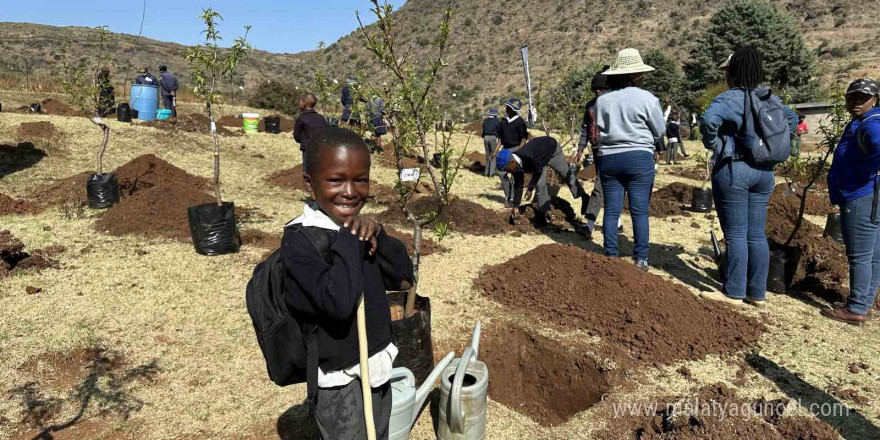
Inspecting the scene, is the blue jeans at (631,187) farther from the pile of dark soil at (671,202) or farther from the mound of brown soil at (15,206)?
the mound of brown soil at (15,206)

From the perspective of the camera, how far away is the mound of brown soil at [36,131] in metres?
10.6

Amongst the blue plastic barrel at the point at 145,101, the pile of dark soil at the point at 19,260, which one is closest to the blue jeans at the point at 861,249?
the pile of dark soil at the point at 19,260

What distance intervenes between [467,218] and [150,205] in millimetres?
4479

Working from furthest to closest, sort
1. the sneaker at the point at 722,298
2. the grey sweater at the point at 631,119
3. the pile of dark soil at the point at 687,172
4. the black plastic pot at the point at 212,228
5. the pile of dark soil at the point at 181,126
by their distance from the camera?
the pile of dark soil at the point at 181,126 → the pile of dark soil at the point at 687,172 → the black plastic pot at the point at 212,228 → the grey sweater at the point at 631,119 → the sneaker at the point at 722,298

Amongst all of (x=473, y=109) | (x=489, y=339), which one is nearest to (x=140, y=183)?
(x=489, y=339)

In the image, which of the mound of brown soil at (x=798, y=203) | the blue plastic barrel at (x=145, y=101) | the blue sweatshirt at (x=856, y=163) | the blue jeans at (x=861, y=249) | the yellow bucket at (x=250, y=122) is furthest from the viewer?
the yellow bucket at (x=250, y=122)

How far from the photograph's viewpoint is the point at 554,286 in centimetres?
455

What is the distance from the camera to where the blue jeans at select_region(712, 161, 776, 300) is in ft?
13.3

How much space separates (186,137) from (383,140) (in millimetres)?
5802

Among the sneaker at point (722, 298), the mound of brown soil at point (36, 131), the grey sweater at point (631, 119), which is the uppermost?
the mound of brown soil at point (36, 131)

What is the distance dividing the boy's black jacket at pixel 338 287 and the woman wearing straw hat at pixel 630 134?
3829 millimetres

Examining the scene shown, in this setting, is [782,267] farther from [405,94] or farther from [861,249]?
[405,94]

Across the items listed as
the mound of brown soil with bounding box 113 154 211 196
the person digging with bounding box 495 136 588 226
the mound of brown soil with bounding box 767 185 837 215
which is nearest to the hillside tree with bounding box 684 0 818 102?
the mound of brown soil with bounding box 767 185 837 215

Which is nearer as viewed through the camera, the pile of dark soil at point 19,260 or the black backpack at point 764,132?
the black backpack at point 764,132
